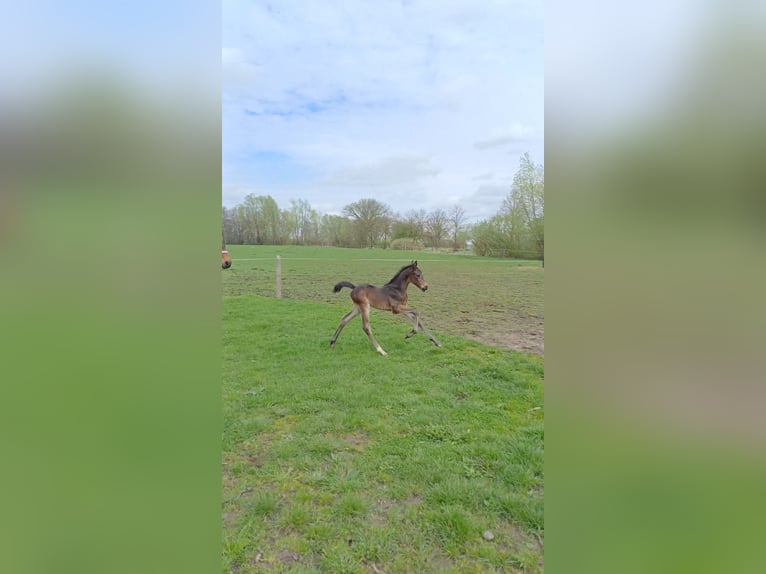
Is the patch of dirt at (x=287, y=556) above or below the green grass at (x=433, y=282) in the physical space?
below

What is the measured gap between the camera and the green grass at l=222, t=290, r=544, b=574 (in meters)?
1.81

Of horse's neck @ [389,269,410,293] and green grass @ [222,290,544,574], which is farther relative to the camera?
horse's neck @ [389,269,410,293]

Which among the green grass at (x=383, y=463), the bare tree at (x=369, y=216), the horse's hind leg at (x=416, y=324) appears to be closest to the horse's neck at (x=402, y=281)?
the horse's hind leg at (x=416, y=324)

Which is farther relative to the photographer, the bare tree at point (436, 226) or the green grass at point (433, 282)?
the bare tree at point (436, 226)

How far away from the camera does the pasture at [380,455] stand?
182 cm

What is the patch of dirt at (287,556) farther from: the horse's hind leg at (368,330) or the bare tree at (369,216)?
the bare tree at (369,216)

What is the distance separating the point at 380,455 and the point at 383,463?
11 centimetres

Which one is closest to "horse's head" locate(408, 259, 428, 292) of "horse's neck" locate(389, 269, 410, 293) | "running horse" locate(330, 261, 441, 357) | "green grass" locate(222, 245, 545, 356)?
"horse's neck" locate(389, 269, 410, 293)

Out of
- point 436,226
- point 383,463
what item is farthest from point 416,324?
point 436,226

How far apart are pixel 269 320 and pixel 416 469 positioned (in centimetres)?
549

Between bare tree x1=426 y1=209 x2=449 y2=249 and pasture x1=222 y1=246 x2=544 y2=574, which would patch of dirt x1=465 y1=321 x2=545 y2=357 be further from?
bare tree x1=426 y1=209 x2=449 y2=249
